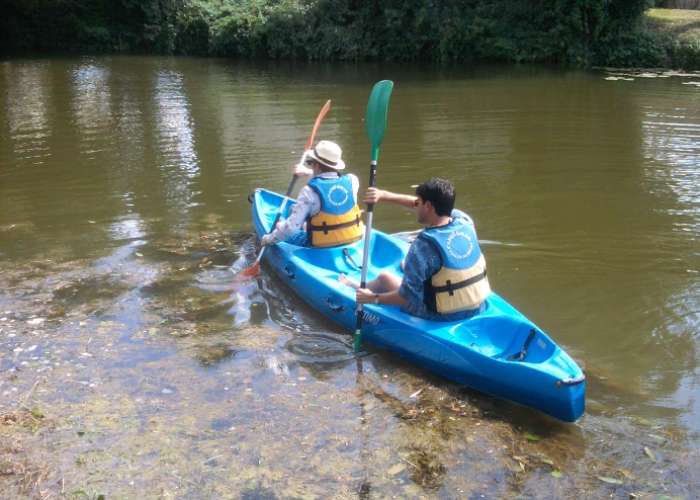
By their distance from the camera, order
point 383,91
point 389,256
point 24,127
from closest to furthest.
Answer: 1. point 383,91
2. point 389,256
3. point 24,127

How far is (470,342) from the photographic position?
4598 mm

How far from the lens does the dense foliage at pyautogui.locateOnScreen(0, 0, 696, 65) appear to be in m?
21.4

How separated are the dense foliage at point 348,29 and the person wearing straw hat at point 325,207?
1723 cm

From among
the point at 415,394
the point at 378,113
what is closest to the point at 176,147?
the point at 378,113

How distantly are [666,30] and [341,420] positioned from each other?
20002mm

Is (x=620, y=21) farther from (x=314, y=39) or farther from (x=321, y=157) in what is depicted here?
(x=321, y=157)

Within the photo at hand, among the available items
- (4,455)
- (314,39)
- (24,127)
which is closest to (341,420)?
(4,455)

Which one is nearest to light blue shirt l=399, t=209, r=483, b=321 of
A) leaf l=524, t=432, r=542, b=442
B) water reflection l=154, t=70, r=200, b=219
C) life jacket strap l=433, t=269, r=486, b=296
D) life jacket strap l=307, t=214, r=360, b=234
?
life jacket strap l=433, t=269, r=486, b=296

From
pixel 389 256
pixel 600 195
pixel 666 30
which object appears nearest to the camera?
pixel 389 256

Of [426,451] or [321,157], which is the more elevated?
[321,157]

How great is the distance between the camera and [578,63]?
21.1 metres

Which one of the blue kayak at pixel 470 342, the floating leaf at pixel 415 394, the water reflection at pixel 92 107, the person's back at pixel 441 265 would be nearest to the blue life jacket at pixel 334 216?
the blue kayak at pixel 470 342

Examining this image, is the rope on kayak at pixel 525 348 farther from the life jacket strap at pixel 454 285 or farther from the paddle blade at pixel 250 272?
the paddle blade at pixel 250 272

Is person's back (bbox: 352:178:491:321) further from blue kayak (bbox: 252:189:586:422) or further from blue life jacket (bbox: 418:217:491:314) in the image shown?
blue kayak (bbox: 252:189:586:422)
